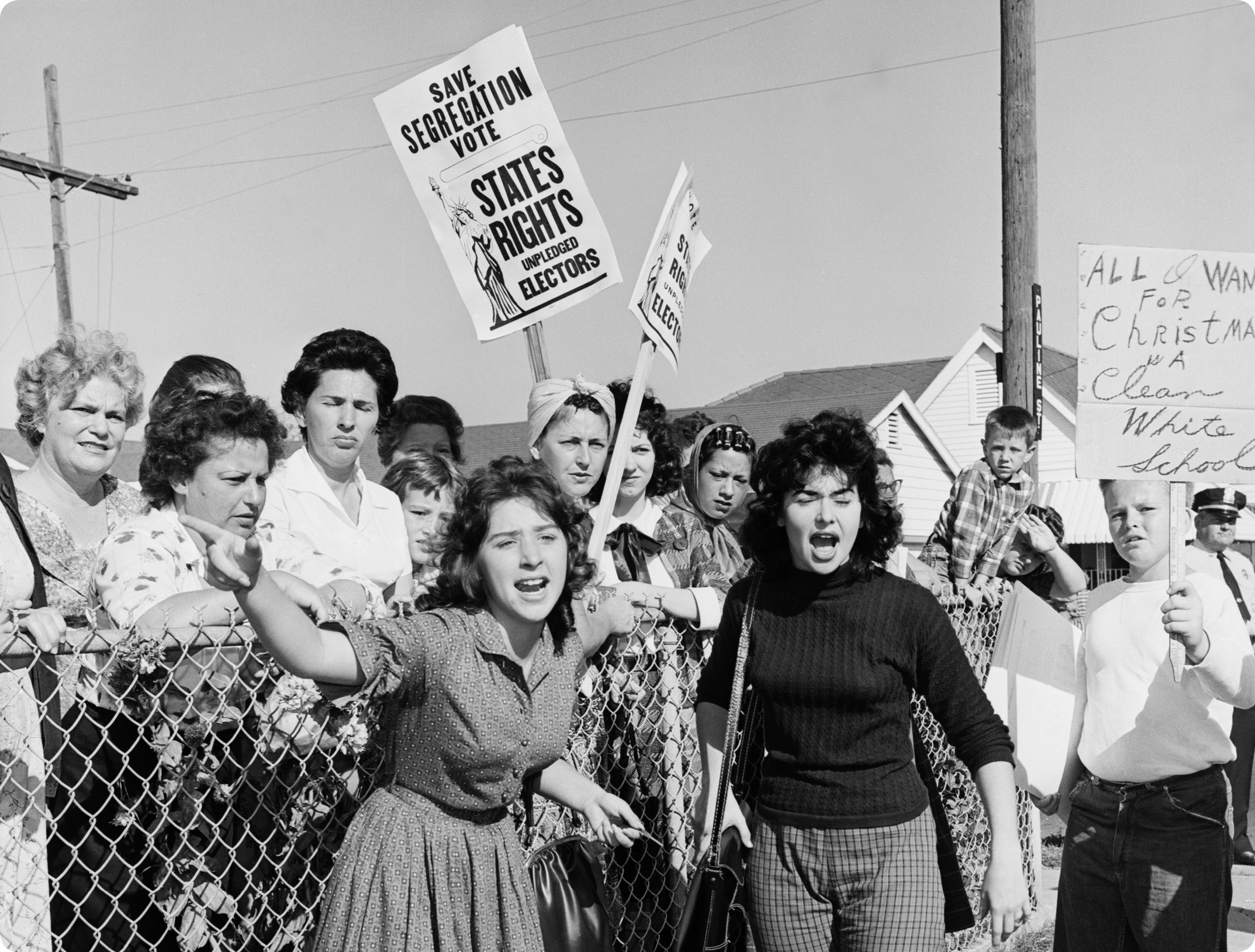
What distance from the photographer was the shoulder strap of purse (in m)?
3.03

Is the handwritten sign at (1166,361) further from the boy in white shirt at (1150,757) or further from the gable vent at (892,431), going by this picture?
the gable vent at (892,431)

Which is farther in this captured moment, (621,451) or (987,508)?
(987,508)

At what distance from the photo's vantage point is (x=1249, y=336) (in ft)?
12.3

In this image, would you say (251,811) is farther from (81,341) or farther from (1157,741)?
(1157,741)

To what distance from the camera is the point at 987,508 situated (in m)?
6.34

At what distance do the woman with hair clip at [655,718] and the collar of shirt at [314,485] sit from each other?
78cm

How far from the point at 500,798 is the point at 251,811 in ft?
2.54

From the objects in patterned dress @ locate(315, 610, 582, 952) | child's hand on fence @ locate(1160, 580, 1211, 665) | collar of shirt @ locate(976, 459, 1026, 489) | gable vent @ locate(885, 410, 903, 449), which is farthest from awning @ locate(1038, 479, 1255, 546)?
patterned dress @ locate(315, 610, 582, 952)

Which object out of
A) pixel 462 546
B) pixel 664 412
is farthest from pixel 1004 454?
pixel 462 546

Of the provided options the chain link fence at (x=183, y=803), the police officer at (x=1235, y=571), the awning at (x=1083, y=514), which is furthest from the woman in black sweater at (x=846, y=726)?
the awning at (x=1083, y=514)

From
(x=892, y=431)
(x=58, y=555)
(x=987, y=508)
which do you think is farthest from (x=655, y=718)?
(x=892, y=431)

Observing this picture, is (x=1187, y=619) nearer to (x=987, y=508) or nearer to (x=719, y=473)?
(x=719, y=473)

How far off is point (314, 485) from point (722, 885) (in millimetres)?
1833

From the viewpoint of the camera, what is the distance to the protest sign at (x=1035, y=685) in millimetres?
3787
